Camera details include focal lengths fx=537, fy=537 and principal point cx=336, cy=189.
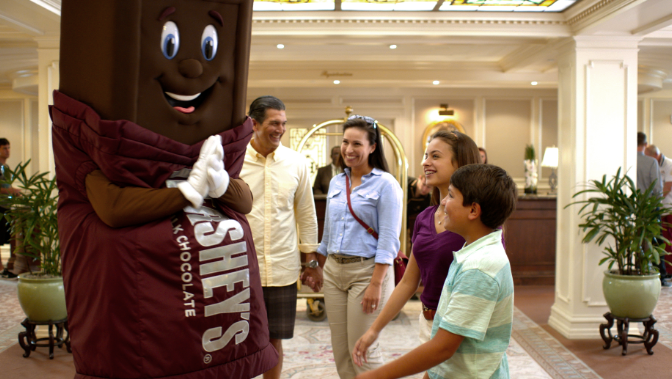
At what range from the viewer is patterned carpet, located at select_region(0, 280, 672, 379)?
310cm

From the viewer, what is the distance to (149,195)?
1.11m

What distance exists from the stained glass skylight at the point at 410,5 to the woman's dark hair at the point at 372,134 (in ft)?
6.28

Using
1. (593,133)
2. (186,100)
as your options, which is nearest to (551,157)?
(593,133)

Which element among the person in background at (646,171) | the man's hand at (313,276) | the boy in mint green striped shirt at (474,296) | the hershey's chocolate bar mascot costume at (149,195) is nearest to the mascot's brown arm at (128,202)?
the hershey's chocolate bar mascot costume at (149,195)

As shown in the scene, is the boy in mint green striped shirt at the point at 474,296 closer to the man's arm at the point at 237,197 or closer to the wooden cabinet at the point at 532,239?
the man's arm at the point at 237,197

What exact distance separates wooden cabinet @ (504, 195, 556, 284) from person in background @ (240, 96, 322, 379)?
157 inches

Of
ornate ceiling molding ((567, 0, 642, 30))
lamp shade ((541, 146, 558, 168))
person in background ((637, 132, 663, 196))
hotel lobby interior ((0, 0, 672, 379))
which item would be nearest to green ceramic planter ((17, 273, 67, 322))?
hotel lobby interior ((0, 0, 672, 379))

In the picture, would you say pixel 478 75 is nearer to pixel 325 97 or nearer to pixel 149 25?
pixel 325 97

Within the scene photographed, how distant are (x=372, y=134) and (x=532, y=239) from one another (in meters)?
4.03

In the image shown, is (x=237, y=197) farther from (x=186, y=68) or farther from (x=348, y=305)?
(x=348, y=305)

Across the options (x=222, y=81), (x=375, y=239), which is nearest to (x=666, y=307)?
(x=375, y=239)

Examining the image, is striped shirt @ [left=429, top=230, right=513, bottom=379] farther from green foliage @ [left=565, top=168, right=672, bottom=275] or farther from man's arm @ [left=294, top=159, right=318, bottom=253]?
green foliage @ [left=565, top=168, right=672, bottom=275]

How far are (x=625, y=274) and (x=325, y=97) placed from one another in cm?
495

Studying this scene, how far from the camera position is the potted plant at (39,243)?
322cm
